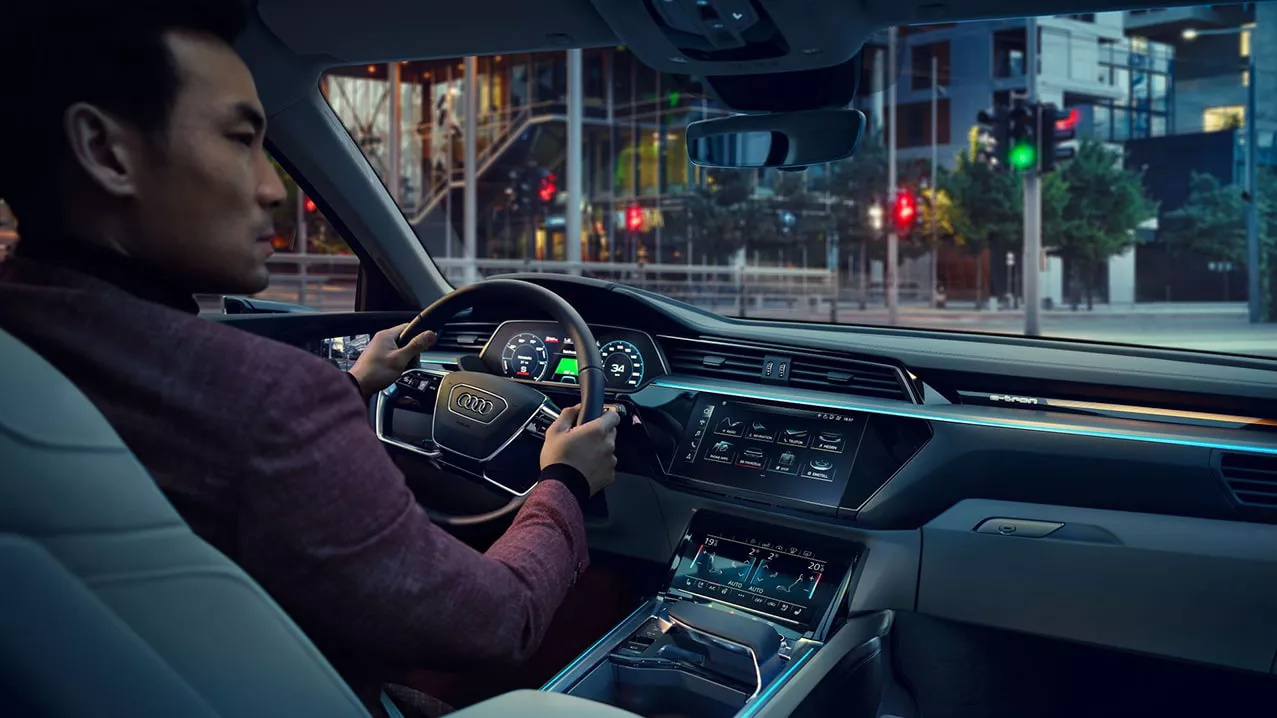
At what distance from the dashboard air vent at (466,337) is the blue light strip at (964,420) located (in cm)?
64

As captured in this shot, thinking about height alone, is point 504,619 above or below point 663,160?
below

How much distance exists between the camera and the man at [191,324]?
1030mm

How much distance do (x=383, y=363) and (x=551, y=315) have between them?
39cm

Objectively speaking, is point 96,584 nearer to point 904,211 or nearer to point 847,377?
point 847,377

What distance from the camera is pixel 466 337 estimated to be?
3.58 m

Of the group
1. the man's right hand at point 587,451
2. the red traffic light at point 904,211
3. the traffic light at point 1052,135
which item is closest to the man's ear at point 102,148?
the man's right hand at point 587,451

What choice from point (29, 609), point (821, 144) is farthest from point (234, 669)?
point (821, 144)

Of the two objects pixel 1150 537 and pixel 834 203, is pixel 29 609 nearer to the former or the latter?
pixel 1150 537

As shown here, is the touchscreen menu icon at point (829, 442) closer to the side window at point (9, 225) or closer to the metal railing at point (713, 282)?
the side window at point (9, 225)

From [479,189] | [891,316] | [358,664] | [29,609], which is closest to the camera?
[29,609]

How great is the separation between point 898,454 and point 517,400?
98 cm

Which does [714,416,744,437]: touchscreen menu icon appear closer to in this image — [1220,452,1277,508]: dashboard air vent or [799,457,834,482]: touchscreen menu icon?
[799,457,834,482]: touchscreen menu icon

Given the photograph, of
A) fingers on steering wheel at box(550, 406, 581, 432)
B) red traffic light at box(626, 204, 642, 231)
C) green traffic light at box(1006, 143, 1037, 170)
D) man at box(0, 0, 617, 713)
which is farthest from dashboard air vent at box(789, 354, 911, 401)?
red traffic light at box(626, 204, 642, 231)

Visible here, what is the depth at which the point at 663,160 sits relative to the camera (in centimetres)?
3519
